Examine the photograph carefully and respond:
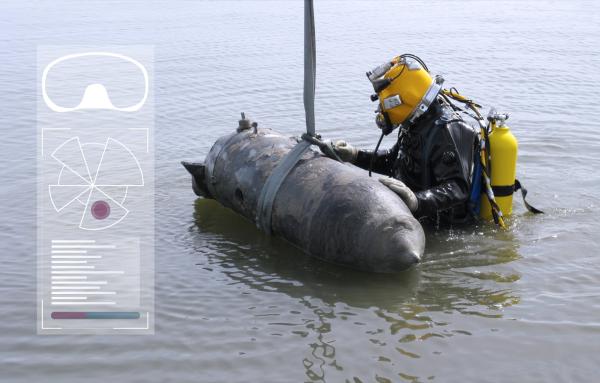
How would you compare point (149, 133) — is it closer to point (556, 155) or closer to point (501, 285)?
point (556, 155)

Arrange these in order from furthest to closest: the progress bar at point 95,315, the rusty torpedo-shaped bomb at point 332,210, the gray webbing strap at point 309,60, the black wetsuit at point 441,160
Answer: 1. the black wetsuit at point 441,160
2. the gray webbing strap at point 309,60
3. the rusty torpedo-shaped bomb at point 332,210
4. the progress bar at point 95,315

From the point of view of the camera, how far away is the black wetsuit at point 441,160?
6344 millimetres

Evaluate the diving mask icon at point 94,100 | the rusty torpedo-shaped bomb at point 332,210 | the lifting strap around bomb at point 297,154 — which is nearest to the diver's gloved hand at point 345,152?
the rusty torpedo-shaped bomb at point 332,210

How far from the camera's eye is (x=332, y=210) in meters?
5.96

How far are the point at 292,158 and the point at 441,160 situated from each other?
1.17 meters

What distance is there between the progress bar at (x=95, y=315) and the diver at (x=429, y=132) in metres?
2.10

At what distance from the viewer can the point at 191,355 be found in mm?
5078

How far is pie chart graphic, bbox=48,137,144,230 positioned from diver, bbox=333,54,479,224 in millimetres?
2781

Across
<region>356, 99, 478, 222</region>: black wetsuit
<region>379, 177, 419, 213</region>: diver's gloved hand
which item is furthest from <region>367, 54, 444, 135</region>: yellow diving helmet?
<region>379, 177, 419, 213</region>: diver's gloved hand

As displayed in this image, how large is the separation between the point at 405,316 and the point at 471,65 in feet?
28.0

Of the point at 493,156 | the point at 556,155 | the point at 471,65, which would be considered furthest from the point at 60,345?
the point at 471,65

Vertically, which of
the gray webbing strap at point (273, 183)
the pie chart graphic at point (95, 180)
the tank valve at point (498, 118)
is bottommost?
the pie chart graphic at point (95, 180)

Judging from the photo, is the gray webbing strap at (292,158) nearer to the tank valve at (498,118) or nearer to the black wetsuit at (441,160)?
the black wetsuit at (441,160)

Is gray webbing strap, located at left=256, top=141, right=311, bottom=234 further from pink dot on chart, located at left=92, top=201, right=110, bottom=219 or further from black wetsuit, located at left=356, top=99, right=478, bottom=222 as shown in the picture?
pink dot on chart, located at left=92, top=201, right=110, bottom=219
